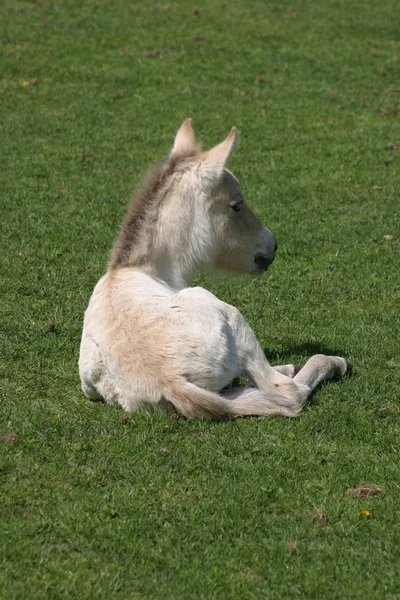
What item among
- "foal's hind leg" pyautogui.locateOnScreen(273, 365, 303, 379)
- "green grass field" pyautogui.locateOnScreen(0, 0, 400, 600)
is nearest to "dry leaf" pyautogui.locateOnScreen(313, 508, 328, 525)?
"green grass field" pyautogui.locateOnScreen(0, 0, 400, 600)

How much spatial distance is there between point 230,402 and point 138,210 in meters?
1.92

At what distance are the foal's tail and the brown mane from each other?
4.98ft

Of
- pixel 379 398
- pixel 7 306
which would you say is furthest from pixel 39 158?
pixel 379 398

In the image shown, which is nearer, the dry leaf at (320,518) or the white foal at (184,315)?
the dry leaf at (320,518)

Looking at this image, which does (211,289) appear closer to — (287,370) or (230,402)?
(287,370)

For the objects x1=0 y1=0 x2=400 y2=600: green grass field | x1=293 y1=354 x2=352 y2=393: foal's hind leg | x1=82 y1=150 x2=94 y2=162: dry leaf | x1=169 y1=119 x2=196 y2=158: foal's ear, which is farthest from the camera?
x1=82 y1=150 x2=94 y2=162: dry leaf

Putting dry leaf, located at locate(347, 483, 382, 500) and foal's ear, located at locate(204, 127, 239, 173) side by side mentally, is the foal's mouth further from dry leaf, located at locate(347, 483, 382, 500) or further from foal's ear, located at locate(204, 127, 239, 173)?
dry leaf, located at locate(347, 483, 382, 500)

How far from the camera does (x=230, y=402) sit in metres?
6.75

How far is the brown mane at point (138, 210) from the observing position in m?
7.76

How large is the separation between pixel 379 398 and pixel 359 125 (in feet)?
28.3

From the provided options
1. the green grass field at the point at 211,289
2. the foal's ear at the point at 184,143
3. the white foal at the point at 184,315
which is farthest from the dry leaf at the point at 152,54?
the foal's ear at the point at 184,143

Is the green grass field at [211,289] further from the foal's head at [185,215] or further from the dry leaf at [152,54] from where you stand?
the foal's head at [185,215]

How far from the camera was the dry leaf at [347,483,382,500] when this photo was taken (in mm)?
5895

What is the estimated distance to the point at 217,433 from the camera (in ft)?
21.5
